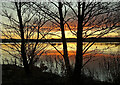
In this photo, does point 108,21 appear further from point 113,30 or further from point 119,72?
point 119,72

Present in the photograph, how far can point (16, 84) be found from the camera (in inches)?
201

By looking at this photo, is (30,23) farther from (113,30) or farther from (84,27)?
(113,30)

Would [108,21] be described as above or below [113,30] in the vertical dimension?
above

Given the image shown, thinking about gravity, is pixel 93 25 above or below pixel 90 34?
above

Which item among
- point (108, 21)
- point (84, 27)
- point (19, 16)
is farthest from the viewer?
point (19, 16)

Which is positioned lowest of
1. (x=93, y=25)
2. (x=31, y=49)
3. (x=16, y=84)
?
(x=16, y=84)

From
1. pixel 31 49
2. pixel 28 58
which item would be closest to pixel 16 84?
pixel 28 58

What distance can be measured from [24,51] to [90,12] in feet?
10.8

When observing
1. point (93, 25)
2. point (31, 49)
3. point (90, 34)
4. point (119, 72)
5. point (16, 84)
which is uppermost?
point (93, 25)

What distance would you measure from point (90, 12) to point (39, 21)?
7.66 feet

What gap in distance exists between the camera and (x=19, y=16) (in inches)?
225

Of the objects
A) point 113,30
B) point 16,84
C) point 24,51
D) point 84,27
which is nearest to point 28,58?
point 24,51

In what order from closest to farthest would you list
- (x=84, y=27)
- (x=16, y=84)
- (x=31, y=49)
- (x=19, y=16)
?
(x=84, y=27) → (x=16, y=84) → (x=19, y=16) → (x=31, y=49)

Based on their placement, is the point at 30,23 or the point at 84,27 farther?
the point at 30,23
